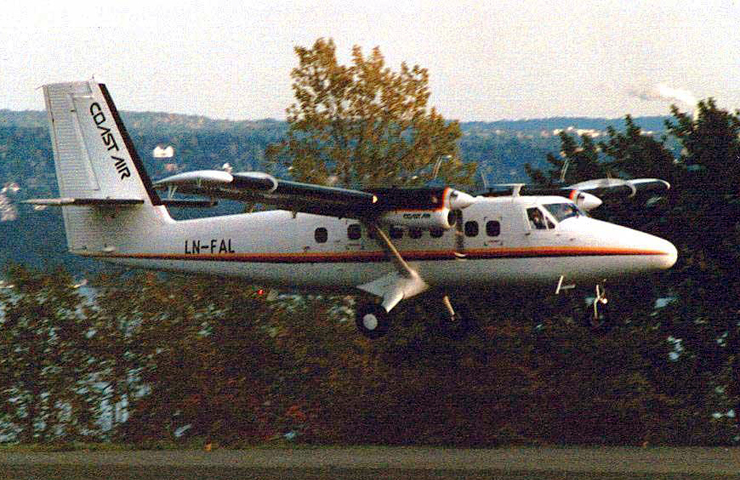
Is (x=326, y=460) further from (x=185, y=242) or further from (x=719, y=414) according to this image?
(x=719, y=414)

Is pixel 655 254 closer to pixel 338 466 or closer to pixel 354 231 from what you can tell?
pixel 354 231

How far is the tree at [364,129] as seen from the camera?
2196 inches

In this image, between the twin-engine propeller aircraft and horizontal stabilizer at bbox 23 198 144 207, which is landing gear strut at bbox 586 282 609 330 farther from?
horizontal stabilizer at bbox 23 198 144 207

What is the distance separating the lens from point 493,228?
27234 mm

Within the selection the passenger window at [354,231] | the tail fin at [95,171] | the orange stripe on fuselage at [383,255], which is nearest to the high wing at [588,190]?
the orange stripe on fuselage at [383,255]

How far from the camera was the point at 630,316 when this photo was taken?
1753 inches

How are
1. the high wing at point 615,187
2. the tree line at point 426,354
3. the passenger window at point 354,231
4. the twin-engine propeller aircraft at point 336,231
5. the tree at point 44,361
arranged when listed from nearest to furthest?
the twin-engine propeller aircraft at point 336,231 → the passenger window at point 354,231 → the high wing at point 615,187 → the tree line at point 426,354 → the tree at point 44,361

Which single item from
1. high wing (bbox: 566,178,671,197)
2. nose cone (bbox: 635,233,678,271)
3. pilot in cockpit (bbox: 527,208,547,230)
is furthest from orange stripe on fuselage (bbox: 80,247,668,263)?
high wing (bbox: 566,178,671,197)

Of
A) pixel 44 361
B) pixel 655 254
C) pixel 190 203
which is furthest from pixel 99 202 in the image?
pixel 44 361

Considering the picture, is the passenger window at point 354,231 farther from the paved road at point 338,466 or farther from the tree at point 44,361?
the tree at point 44,361

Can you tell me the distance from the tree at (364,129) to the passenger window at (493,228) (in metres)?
27.7

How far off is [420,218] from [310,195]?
2503 millimetres

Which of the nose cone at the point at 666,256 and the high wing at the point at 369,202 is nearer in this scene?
A: the high wing at the point at 369,202

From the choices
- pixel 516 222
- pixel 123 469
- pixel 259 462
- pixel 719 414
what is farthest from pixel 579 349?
pixel 123 469
